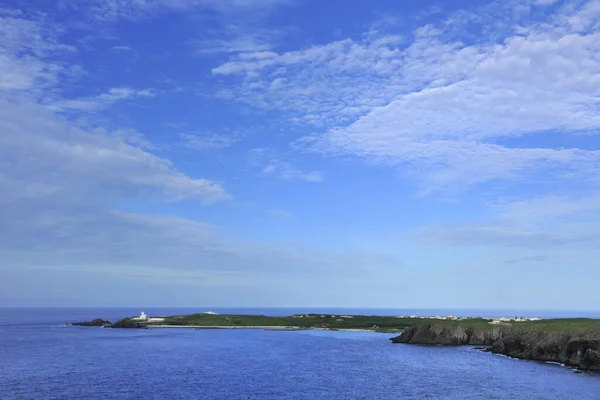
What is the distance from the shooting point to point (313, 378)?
83000 mm

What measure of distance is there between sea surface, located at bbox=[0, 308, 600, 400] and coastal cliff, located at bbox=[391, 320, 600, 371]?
17.7 ft

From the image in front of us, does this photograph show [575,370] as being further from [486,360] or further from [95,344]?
[95,344]

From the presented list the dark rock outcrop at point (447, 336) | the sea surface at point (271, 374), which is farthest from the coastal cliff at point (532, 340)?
the sea surface at point (271, 374)

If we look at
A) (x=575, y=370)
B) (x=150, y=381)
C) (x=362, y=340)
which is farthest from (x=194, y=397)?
(x=362, y=340)

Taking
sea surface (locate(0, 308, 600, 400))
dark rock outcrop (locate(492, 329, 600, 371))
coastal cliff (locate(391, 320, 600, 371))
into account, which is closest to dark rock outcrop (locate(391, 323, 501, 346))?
coastal cliff (locate(391, 320, 600, 371))

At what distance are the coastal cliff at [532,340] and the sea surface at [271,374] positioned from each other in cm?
539

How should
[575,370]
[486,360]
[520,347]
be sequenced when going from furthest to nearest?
[520,347]
[486,360]
[575,370]

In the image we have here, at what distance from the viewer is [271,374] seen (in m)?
86.4

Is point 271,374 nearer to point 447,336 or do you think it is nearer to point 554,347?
point 554,347

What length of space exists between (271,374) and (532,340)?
205 ft

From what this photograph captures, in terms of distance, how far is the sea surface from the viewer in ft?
226

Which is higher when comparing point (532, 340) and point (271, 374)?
point (532, 340)

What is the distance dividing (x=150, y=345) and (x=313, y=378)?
67065 mm

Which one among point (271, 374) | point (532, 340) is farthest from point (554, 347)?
point (271, 374)
